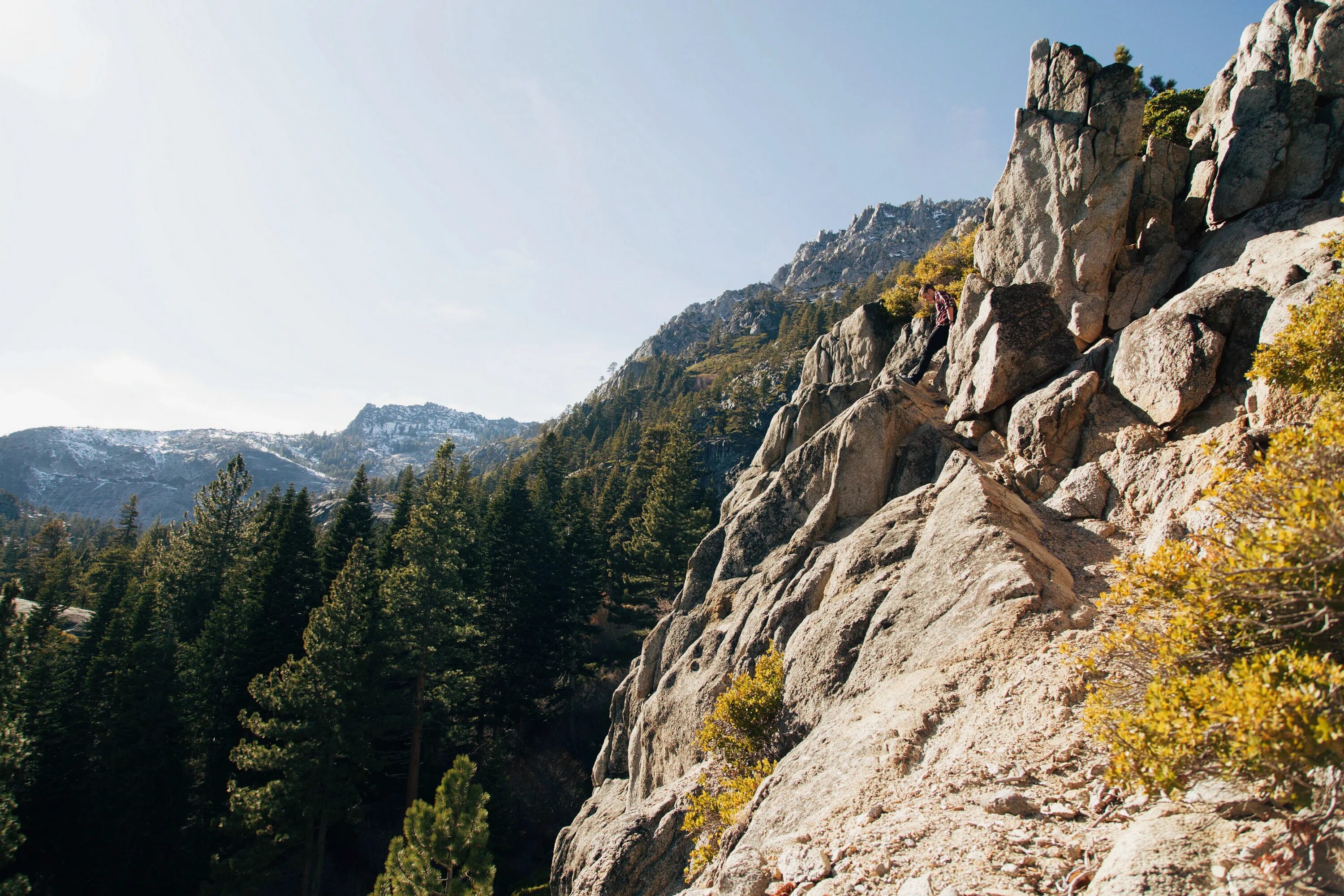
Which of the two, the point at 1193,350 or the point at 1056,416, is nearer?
the point at 1193,350

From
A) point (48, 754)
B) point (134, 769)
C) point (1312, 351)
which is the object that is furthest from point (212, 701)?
point (1312, 351)

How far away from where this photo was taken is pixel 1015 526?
52.6 feet

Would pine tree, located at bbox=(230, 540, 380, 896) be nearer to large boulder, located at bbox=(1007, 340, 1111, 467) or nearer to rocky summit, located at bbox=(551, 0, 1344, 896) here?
rocky summit, located at bbox=(551, 0, 1344, 896)

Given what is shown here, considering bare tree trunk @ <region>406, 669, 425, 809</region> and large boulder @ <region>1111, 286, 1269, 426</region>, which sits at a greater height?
large boulder @ <region>1111, 286, 1269, 426</region>

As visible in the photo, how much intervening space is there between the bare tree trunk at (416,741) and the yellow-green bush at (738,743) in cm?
2074

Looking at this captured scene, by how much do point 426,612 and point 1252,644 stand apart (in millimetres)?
34609

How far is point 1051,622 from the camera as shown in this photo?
12.5 m

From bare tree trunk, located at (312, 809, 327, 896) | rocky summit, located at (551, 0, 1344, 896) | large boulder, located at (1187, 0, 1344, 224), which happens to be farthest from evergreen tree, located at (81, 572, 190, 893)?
large boulder, located at (1187, 0, 1344, 224)

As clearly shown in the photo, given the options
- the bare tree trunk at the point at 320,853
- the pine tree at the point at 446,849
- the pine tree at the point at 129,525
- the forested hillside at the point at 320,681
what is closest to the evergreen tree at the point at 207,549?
the forested hillside at the point at 320,681

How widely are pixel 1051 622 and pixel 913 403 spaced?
13.0m

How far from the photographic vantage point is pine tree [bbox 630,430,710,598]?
49.4m

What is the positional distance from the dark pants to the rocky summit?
114 centimetres

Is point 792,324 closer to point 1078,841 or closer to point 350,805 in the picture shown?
point 350,805

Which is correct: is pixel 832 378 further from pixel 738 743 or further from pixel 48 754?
pixel 48 754
